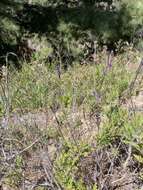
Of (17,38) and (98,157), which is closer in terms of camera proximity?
(98,157)

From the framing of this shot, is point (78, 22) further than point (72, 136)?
Yes

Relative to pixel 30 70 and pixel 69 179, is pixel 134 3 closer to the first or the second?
pixel 30 70

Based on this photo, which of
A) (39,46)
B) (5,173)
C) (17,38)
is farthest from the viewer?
(39,46)

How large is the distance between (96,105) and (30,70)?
264 centimetres

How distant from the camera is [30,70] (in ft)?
18.6

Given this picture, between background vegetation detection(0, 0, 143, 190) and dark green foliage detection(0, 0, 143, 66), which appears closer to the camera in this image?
background vegetation detection(0, 0, 143, 190)

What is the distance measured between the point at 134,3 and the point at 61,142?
6315 millimetres

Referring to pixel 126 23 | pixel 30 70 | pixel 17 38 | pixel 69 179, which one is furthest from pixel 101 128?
pixel 126 23

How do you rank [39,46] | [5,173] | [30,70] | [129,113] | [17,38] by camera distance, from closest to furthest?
[5,173] → [129,113] → [30,70] → [17,38] → [39,46]

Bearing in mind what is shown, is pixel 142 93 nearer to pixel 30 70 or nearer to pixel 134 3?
Answer: pixel 30 70

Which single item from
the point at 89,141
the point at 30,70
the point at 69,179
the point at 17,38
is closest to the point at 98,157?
the point at 89,141

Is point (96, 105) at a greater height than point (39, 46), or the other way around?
point (96, 105)

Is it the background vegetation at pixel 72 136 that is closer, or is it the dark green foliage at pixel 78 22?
the background vegetation at pixel 72 136

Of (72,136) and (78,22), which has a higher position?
(72,136)
